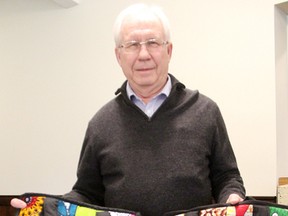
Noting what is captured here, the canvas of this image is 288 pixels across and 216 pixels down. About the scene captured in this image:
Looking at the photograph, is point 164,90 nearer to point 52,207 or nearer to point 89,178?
point 89,178

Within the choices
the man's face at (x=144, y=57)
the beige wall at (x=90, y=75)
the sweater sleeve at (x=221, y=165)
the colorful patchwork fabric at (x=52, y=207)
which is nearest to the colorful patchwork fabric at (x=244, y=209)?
the sweater sleeve at (x=221, y=165)

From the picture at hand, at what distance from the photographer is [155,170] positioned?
4.45ft

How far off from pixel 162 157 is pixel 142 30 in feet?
1.41

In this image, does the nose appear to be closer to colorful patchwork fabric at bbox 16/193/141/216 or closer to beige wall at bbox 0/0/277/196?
colorful patchwork fabric at bbox 16/193/141/216

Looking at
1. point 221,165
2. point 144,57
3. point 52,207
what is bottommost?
point 52,207

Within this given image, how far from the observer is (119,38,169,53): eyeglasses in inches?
55.0

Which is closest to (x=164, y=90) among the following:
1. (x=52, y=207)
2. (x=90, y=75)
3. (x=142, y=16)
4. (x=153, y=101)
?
(x=153, y=101)

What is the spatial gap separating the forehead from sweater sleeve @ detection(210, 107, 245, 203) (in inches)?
13.9

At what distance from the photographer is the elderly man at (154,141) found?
1.35m

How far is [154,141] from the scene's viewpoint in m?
1.39

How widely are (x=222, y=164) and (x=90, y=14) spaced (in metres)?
2.10

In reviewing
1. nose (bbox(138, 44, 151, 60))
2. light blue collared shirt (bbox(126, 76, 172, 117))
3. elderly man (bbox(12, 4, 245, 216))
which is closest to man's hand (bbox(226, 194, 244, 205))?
elderly man (bbox(12, 4, 245, 216))

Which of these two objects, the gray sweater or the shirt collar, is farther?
the shirt collar

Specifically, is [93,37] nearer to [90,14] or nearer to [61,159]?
[90,14]
